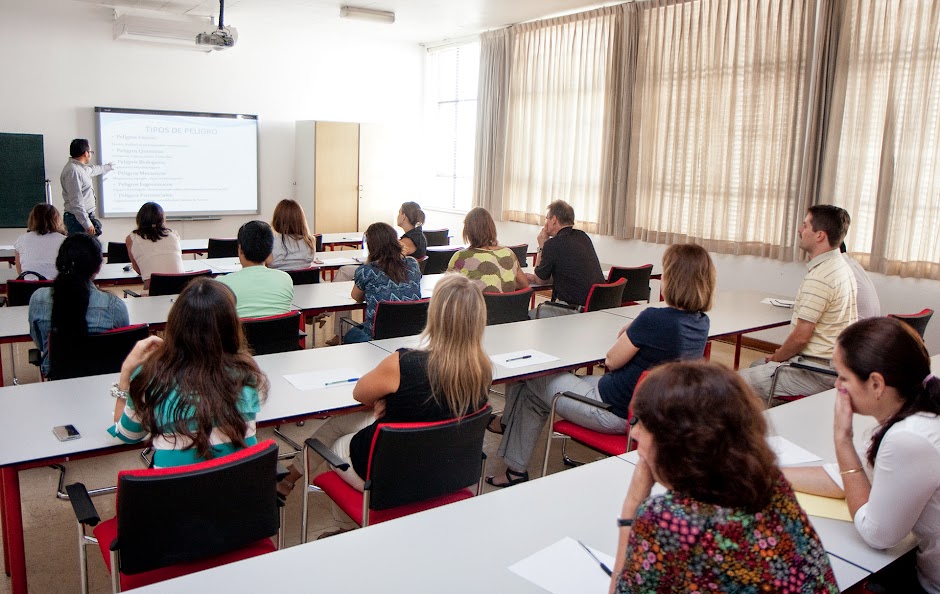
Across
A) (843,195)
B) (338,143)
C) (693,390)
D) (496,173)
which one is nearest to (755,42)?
(843,195)

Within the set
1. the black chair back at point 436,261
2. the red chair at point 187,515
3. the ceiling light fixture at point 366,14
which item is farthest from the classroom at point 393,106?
the red chair at point 187,515

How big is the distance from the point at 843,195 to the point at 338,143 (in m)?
6.42

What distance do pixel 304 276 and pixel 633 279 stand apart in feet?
8.13

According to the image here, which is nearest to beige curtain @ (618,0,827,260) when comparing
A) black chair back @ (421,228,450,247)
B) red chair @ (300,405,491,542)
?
black chair back @ (421,228,450,247)

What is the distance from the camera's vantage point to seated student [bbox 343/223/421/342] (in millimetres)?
4152

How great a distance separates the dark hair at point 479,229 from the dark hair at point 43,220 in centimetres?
294

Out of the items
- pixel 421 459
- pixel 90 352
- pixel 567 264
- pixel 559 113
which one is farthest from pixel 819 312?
pixel 559 113

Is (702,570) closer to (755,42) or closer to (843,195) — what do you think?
(843,195)

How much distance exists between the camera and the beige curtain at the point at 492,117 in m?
9.64

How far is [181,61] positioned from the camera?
30.2ft

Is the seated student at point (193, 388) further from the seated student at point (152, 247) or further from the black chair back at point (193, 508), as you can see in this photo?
the seated student at point (152, 247)

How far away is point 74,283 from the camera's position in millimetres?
3166

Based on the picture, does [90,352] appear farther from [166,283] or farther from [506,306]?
[506,306]

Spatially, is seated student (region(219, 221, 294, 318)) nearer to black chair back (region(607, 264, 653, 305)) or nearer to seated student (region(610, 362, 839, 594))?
black chair back (region(607, 264, 653, 305))
